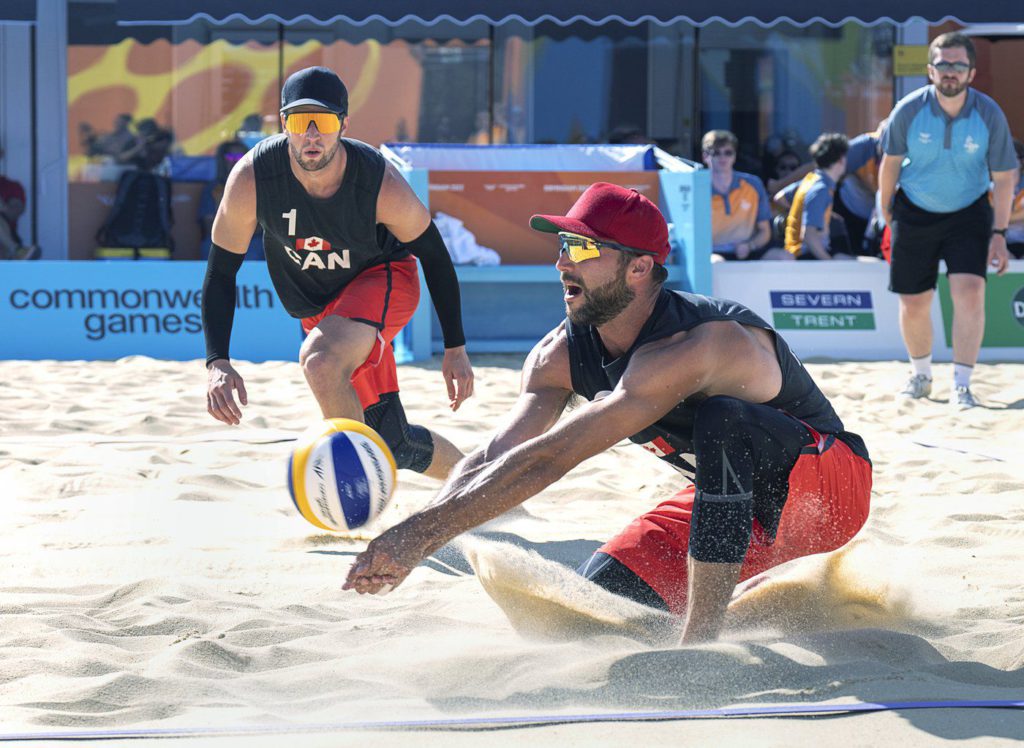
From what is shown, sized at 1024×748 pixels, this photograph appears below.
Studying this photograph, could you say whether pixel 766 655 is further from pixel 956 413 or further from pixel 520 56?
pixel 520 56

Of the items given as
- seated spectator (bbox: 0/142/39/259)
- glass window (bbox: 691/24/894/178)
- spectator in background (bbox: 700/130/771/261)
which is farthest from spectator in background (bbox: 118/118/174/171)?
spectator in background (bbox: 700/130/771/261)

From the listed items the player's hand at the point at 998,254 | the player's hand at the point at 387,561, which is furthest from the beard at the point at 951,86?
the player's hand at the point at 387,561

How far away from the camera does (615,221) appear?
309cm

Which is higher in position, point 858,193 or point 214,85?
point 214,85

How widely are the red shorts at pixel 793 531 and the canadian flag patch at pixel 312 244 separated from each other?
1.60 meters

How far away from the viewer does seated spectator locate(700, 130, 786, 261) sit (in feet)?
31.7

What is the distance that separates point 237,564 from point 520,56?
30.6 ft

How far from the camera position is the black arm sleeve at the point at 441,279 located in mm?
4535

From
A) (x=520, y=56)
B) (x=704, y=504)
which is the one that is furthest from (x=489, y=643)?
(x=520, y=56)

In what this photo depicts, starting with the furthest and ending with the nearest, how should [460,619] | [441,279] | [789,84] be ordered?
[789,84], [441,279], [460,619]

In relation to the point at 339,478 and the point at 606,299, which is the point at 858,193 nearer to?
the point at 606,299

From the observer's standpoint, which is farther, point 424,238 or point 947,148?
point 947,148

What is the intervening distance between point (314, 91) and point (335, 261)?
23.5 inches

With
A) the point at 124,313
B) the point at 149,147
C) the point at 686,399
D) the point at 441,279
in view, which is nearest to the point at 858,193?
the point at 124,313
